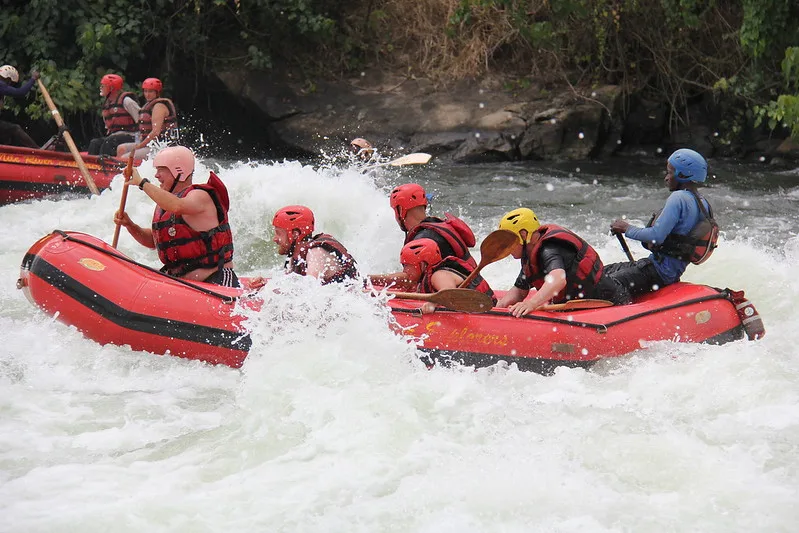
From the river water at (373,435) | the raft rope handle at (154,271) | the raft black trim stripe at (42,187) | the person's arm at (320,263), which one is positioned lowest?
the raft black trim stripe at (42,187)

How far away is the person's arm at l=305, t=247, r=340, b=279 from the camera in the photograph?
5.38 m

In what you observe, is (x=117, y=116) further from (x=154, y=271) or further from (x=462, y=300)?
(x=462, y=300)

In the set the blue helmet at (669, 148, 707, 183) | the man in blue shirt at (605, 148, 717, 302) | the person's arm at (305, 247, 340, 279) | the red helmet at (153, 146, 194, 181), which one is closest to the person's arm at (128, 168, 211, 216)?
the red helmet at (153, 146, 194, 181)

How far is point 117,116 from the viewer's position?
10.8m

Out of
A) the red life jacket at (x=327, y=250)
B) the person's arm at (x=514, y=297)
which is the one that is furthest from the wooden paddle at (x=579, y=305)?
the red life jacket at (x=327, y=250)

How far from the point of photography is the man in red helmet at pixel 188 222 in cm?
556

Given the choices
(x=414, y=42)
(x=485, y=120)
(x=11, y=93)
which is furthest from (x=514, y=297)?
(x=414, y=42)

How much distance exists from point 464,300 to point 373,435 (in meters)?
0.99

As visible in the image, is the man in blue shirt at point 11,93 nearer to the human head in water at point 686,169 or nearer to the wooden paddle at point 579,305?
the wooden paddle at point 579,305

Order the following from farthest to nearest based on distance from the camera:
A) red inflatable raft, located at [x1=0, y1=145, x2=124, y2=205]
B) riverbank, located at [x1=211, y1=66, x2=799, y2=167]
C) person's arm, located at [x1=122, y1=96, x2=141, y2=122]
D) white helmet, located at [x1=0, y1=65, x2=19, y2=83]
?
riverbank, located at [x1=211, y1=66, x2=799, y2=167]
person's arm, located at [x1=122, y1=96, x2=141, y2=122]
white helmet, located at [x1=0, y1=65, x2=19, y2=83]
red inflatable raft, located at [x1=0, y1=145, x2=124, y2=205]

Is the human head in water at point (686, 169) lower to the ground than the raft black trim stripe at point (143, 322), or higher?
higher

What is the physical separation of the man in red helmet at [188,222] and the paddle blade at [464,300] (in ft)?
4.31

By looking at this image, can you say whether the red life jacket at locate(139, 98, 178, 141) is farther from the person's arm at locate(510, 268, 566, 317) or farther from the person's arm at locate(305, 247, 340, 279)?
the person's arm at locate(510, 268, 566, 317)

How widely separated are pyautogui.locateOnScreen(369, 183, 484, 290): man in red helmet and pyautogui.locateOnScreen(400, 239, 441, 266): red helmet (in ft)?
0.43
